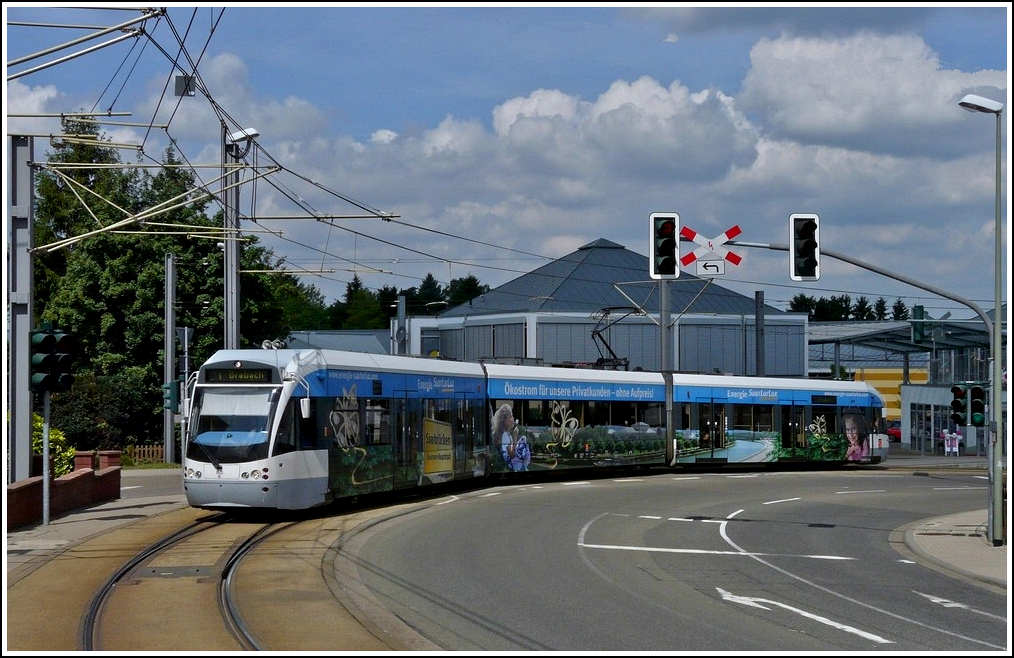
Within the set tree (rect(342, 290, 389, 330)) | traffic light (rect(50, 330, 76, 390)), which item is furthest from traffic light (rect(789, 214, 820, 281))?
tree (rect(342, 290, 389, 330))

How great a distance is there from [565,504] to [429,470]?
10.3 ft

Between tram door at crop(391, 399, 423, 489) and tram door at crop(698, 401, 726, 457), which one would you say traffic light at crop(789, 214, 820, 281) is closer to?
tram door at crop(391, 399, 423, 489)

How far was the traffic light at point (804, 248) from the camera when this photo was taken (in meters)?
20.9

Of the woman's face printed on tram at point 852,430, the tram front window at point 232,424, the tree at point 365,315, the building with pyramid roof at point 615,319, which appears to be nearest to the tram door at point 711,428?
the woman's face printed on tram at point 852,430

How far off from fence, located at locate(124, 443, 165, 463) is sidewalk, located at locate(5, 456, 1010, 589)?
17754mm

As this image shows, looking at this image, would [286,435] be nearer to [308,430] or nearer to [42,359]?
[308,430]

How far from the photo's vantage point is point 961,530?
23.5 m

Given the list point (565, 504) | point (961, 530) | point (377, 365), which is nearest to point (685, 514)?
point (565, 504)

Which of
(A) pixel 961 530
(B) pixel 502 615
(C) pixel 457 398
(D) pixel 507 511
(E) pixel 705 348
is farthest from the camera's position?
(E) pixel 705 348

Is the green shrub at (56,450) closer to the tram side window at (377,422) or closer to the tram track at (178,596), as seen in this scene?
the tram side window at (377,422)

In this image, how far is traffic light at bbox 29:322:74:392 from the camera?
70.9 feet

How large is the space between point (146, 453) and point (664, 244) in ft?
109

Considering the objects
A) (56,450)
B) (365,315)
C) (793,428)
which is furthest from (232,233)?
(365,315)

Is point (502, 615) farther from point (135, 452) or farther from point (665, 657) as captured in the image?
point (135, 452)
